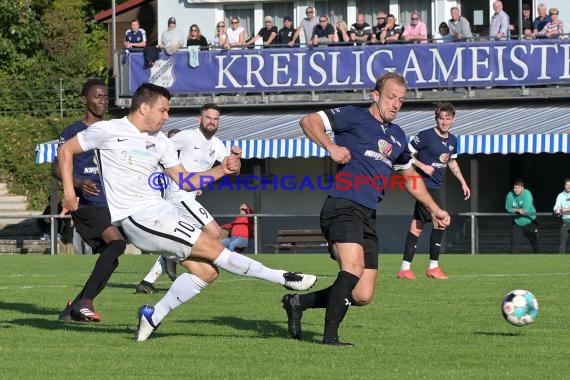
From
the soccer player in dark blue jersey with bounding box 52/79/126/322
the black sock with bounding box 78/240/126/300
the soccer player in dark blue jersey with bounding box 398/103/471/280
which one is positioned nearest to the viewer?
the black sock with bounding box 78/240/126/300

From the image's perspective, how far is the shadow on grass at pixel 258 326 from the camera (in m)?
10.2

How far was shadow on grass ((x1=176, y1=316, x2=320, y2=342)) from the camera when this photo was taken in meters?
10.2

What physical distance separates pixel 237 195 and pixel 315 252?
4774 mm

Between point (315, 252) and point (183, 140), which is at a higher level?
point (183, 140)

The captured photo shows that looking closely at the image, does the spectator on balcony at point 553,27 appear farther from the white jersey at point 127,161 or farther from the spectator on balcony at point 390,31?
the white jersey at point 127,161

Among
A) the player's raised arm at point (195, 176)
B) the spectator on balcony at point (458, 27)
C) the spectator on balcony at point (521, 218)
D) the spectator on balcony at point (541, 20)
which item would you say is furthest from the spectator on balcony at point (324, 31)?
the player's raised arm at point (195, 176)

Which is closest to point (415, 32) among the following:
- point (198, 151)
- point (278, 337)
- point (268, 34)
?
point (268, 34)

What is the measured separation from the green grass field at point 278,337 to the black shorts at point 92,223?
2.42 ft

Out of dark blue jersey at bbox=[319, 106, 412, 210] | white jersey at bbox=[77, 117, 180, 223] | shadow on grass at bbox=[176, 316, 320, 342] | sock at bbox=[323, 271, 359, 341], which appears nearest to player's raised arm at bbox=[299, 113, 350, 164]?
dark blue jersey at bbox=[319, 106, 412, 210]

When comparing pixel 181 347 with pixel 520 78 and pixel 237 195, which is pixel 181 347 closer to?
pixel 520 78

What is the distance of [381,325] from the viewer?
11070 mm

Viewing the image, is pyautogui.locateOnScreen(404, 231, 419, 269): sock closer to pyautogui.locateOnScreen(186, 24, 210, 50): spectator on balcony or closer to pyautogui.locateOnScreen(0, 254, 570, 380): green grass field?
pyautogui.locateOnScreen(0, 254, 570, 380): green grass field

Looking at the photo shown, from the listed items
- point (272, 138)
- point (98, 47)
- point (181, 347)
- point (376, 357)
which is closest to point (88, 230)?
point (181, 347)

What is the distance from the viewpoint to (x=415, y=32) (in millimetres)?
30875
